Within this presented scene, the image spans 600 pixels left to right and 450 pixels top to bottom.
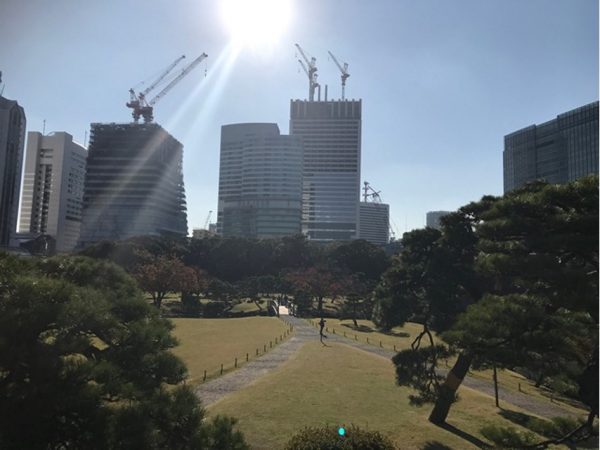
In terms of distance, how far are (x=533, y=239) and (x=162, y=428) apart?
7.14 m

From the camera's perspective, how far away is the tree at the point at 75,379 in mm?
5262

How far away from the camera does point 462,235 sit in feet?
47.5

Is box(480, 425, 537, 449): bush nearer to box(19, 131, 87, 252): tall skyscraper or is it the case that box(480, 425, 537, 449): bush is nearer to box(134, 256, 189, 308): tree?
box(134, 256, 189, 308): tree

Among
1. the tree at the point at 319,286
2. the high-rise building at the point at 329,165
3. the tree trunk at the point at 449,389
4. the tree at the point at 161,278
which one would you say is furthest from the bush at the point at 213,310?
the high-rise building at the point at 329,165

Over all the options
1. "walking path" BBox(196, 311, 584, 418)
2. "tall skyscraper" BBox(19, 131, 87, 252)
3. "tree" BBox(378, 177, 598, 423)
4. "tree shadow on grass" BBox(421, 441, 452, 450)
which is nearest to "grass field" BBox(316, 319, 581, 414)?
"walking path" BBox(196, 311, 584, 418)

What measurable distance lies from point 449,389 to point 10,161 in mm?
129926

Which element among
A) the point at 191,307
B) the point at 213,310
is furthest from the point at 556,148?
the point at 191,307

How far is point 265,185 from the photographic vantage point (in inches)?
6422

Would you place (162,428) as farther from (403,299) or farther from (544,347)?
(403,299)

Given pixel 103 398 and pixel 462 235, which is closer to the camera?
pixel 103 398

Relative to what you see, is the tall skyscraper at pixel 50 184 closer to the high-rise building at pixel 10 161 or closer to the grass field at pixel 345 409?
the high-rise building at pixel 10 161

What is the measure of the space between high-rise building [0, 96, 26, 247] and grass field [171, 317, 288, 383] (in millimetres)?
95243

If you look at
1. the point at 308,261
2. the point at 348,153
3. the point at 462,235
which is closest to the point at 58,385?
the point at 462,235

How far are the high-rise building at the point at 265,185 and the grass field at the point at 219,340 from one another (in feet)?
377
